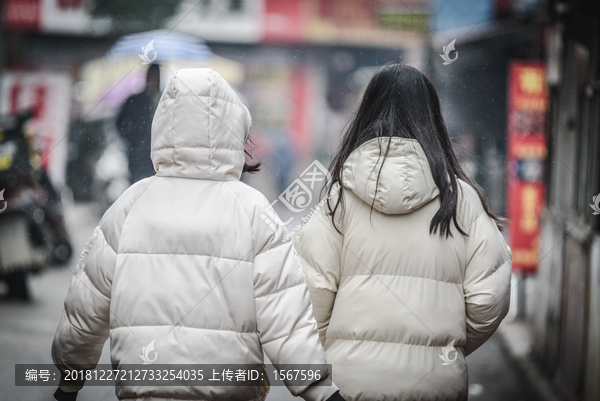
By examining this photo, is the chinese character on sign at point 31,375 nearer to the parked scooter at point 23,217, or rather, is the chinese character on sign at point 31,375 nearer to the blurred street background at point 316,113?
the blurred street background at point 316,113

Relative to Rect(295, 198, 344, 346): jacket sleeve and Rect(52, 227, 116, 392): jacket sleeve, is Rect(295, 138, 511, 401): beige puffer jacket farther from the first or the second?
Rect(52, 227, 116, 392): jacket sleeve

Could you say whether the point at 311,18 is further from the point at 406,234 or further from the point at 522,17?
the point at 406,234

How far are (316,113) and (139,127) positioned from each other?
4.08 feet

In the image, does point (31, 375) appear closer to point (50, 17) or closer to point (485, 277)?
point (50, 17)

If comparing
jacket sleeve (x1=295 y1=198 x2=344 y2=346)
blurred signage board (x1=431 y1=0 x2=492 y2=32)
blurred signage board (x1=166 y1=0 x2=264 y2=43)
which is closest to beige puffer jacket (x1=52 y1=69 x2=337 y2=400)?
jacket sleeve (x1=295 y1=198 x2=344 y2=346)

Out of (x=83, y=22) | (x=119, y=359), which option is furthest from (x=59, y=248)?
(x=119, y=359)

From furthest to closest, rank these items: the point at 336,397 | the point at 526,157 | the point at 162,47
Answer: the point at 526,157 < the point at 162,47 < the point at 336,397

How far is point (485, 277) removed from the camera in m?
1.51

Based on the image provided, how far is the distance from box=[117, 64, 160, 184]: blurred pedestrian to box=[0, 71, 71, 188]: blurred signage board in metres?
0.76

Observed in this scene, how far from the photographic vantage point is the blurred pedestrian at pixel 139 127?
2.54 meters

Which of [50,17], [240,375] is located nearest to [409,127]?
[240,375]

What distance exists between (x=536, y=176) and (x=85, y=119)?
281 cm

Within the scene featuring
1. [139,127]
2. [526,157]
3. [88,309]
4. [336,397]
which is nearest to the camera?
[336,397]

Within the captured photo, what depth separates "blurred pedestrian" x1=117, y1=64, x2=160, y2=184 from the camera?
254cm
